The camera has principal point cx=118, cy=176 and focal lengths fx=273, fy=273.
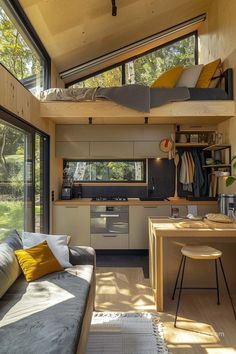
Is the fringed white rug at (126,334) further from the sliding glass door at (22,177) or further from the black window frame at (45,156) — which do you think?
the black window frame at (45,156)

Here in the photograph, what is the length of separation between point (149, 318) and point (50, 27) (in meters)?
3.40

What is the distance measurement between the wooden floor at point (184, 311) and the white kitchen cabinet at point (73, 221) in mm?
886

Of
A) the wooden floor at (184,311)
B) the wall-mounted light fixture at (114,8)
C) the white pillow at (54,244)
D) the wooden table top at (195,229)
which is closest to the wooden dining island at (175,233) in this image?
the wooden table top at (195,229)

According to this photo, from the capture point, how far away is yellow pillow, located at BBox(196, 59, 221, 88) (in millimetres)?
4016

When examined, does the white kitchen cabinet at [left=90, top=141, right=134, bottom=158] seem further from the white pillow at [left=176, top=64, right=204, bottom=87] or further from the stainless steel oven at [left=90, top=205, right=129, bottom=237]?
the white pillow at [left=176, top=64, right=204, bottom=87]

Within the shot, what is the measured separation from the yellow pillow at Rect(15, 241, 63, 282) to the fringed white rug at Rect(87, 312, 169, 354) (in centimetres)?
62

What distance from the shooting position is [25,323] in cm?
160

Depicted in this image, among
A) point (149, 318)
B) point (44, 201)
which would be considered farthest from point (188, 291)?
point (44, 201)

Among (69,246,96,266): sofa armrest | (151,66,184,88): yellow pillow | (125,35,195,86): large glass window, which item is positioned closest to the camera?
(69,246,96,266): sofa armrest

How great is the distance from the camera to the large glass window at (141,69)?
500 centimetres

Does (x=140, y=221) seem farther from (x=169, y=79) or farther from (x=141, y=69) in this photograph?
(x=141, y=69)

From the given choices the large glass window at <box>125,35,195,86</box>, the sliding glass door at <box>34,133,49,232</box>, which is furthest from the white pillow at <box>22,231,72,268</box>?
the large glass window at <box>125,35,195,86</box>

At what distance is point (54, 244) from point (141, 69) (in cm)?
368

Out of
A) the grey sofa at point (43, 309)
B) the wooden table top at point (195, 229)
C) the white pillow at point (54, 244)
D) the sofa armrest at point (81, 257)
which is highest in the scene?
the wooden table top at point (195, 229)
